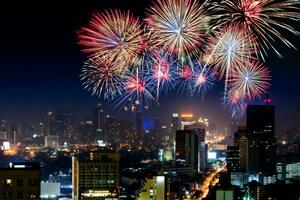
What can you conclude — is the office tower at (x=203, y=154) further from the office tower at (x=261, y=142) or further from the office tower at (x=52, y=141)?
the office tower at (x=52, y=141)

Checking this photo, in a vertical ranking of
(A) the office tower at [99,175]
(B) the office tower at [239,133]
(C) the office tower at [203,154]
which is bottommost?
(C) the office tower at [203,154]

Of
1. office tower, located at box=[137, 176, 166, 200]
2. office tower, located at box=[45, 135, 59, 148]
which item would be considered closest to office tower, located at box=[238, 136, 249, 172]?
office tower, located at box=[137, 176, 166, 200]

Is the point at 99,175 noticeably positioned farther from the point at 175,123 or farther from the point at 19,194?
the point at 175,123

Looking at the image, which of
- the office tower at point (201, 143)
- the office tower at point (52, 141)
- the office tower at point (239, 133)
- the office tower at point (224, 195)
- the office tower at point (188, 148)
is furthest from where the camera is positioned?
the office tower at point (52, 141)

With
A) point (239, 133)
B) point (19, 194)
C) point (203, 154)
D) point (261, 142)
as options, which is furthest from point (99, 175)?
point (203, 154)

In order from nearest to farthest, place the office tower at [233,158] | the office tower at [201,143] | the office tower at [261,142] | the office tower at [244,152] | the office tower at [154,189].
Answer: the office tower at [154,189] < the office tower at [261,142] < the office tower at [244,152] < the office tower at [233,158] < the office tower at [201,143]

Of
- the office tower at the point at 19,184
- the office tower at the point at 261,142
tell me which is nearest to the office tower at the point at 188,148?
the office tower at the point at 261,142

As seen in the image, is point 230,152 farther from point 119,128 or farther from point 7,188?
point 7,188

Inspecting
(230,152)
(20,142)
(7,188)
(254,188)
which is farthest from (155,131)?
(7,188)
